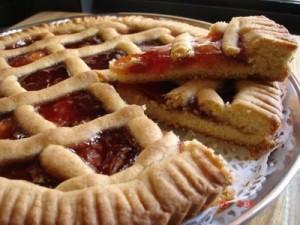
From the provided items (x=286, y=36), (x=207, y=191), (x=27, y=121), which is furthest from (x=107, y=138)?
(x=286, y=36)

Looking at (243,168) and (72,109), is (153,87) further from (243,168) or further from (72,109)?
(243,168)

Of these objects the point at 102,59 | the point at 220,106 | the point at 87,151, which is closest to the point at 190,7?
the point at 102,59

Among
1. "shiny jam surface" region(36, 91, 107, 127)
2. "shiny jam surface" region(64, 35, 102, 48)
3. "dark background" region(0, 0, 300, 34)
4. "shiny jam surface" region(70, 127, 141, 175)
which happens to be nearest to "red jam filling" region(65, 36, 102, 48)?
"shiny jam surface" region(64, 35, 102, 48)

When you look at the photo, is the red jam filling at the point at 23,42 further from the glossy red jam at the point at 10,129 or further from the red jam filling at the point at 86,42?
the glossy red jam at the point at 10,129

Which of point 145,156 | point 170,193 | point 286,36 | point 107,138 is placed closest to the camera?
point 170,193

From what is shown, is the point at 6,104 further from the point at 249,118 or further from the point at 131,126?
the point at 249,118

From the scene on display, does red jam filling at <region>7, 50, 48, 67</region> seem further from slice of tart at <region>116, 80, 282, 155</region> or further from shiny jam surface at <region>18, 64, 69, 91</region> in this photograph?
slice of tart at <region>116, 80, 282, 155</region>
